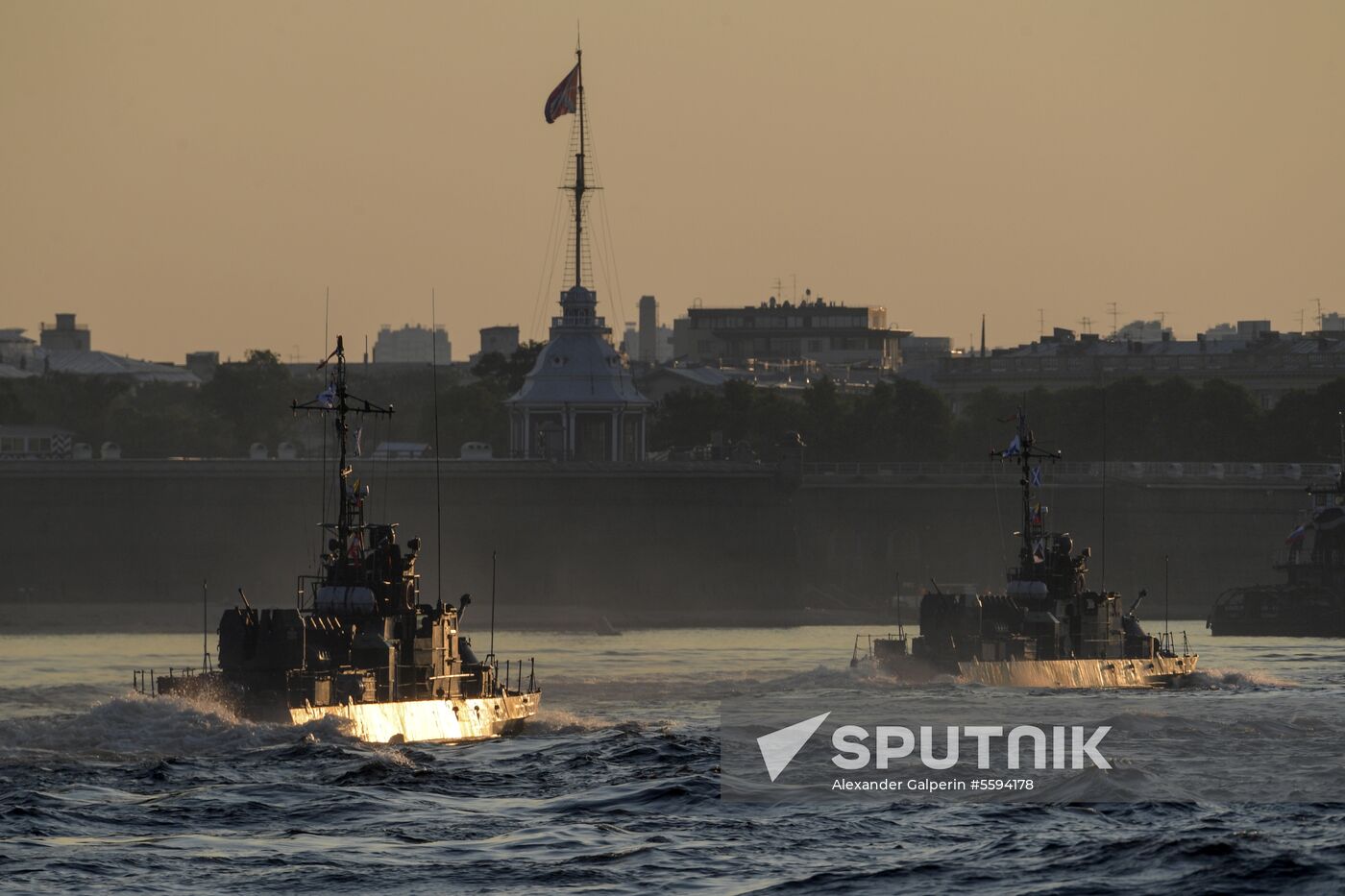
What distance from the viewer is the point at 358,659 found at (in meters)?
77.8

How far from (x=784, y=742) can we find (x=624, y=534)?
80884mm

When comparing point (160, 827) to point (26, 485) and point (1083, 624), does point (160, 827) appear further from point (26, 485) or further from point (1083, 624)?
point (26, 485)

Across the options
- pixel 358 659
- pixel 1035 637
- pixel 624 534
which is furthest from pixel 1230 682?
pixel 624 534

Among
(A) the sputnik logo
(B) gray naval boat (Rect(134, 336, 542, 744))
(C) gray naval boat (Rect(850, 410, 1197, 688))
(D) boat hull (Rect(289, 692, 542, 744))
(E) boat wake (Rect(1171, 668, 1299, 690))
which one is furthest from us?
(E) boat wake (Rect(1171, 668, 1299, 690))

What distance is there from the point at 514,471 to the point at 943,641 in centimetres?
6547

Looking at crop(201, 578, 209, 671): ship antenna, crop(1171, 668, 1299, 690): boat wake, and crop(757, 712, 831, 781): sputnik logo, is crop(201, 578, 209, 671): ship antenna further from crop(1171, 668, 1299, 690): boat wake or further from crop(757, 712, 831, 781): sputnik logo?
crop(1171, 668, 1299, 690): boat wake

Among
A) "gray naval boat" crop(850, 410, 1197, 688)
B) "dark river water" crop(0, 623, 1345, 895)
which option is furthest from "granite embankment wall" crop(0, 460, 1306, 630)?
"dark river water" crop(0, 623, 1345, 895)

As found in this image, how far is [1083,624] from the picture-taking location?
351 ft

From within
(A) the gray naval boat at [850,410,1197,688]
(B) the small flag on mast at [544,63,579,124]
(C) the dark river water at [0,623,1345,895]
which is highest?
(B) the small flag on mast at [544,63,579,124]

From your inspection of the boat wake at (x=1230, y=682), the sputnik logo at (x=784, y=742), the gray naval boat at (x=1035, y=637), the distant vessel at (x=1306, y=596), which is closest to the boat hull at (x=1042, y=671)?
the gray naval boat at (x=1035, y=637)

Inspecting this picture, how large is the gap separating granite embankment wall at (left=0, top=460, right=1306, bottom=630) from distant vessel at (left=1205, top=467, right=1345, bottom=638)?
9.32m

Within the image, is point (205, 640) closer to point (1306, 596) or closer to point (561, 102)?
point (561, 102)

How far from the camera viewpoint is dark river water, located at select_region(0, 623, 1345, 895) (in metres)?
58.0

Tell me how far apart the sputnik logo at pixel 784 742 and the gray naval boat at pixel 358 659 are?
331 inches
